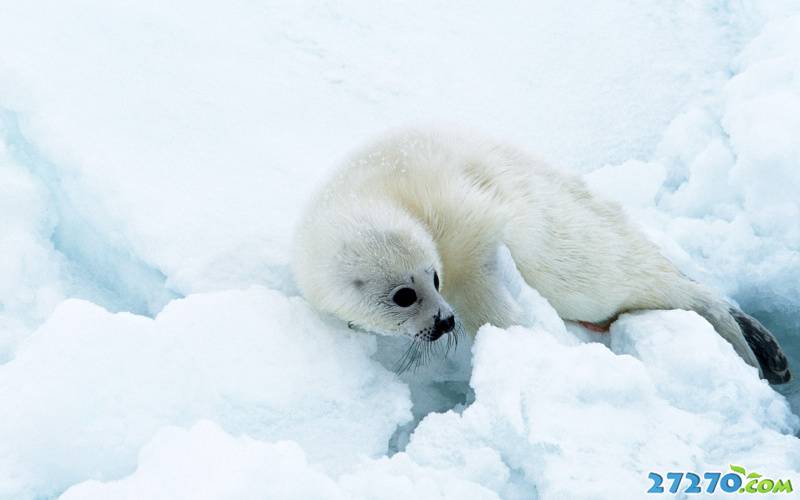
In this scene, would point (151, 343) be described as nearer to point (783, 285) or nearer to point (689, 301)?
point (689, 301)

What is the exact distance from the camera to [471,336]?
273cm

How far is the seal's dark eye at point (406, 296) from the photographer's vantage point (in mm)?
2641

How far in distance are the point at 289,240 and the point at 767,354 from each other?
6.00 feet

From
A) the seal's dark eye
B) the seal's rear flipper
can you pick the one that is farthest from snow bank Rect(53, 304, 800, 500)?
the seal's rear flipper

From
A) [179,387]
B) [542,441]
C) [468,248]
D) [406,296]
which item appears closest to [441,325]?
[406,296]

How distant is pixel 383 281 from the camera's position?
8.70 ft

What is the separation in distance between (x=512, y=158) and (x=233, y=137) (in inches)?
51.8

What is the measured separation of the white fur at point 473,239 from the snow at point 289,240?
12 centimetres

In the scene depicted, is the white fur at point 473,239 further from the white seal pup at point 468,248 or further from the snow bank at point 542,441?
the snow bank at point 542,441

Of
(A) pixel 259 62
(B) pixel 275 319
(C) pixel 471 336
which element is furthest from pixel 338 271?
(A) pixel 259 62

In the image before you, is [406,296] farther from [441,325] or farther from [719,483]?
[719,483]

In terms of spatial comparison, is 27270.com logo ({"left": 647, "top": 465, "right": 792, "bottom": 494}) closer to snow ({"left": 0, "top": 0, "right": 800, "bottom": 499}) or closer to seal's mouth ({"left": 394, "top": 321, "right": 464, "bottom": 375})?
snow ({"left": 0, "top": 0, "right": 800, "bottom": 499})

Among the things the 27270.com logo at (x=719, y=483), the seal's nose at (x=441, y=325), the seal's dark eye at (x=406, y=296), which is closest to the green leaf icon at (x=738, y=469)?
the 27270.com logo at (x=719, y=483)

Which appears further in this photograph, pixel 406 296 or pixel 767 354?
pixel 767 354
